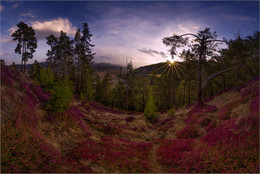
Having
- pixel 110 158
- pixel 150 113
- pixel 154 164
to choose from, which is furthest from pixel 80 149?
pixel 150 113

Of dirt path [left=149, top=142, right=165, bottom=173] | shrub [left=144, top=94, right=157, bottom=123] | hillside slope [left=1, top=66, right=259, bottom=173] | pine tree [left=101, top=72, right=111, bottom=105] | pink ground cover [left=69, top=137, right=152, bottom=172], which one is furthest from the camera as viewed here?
pine tree [left=101, top=72, right=111, bottom=105]

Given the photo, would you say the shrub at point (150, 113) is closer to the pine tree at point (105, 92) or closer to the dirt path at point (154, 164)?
the dirt path at point (154, 164)

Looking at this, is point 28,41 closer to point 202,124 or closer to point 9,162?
point 9,162

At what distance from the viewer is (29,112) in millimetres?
9664

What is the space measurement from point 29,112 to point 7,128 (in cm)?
264

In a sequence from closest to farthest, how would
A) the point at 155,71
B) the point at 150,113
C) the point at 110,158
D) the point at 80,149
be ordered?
the point at 110,158
the point at 80,149
the point at 150,113
the point at 155,71

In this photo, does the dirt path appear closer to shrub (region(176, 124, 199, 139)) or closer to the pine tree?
shrub (region(176, 124, 199, 139))

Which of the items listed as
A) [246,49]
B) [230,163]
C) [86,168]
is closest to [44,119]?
[86,168]

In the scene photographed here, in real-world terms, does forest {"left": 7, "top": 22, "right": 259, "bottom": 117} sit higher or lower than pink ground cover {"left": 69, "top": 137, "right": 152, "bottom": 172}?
higher

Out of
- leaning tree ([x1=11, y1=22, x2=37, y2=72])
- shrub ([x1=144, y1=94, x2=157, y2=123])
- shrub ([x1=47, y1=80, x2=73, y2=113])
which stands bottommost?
shrub ([x1=144, y1=94, x2=157, y2=123])

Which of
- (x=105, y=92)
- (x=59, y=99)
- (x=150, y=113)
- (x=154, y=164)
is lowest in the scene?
(x=150, y=113)

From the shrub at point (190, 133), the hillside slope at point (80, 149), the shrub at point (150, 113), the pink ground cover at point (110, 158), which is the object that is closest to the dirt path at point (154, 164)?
the hillside slope at point (80, 149)

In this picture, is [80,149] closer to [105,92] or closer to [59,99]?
[59,99]

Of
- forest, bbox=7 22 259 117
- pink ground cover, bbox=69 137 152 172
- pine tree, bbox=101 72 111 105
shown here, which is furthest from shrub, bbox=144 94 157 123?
pine tree, bbox=101 72 111 105
